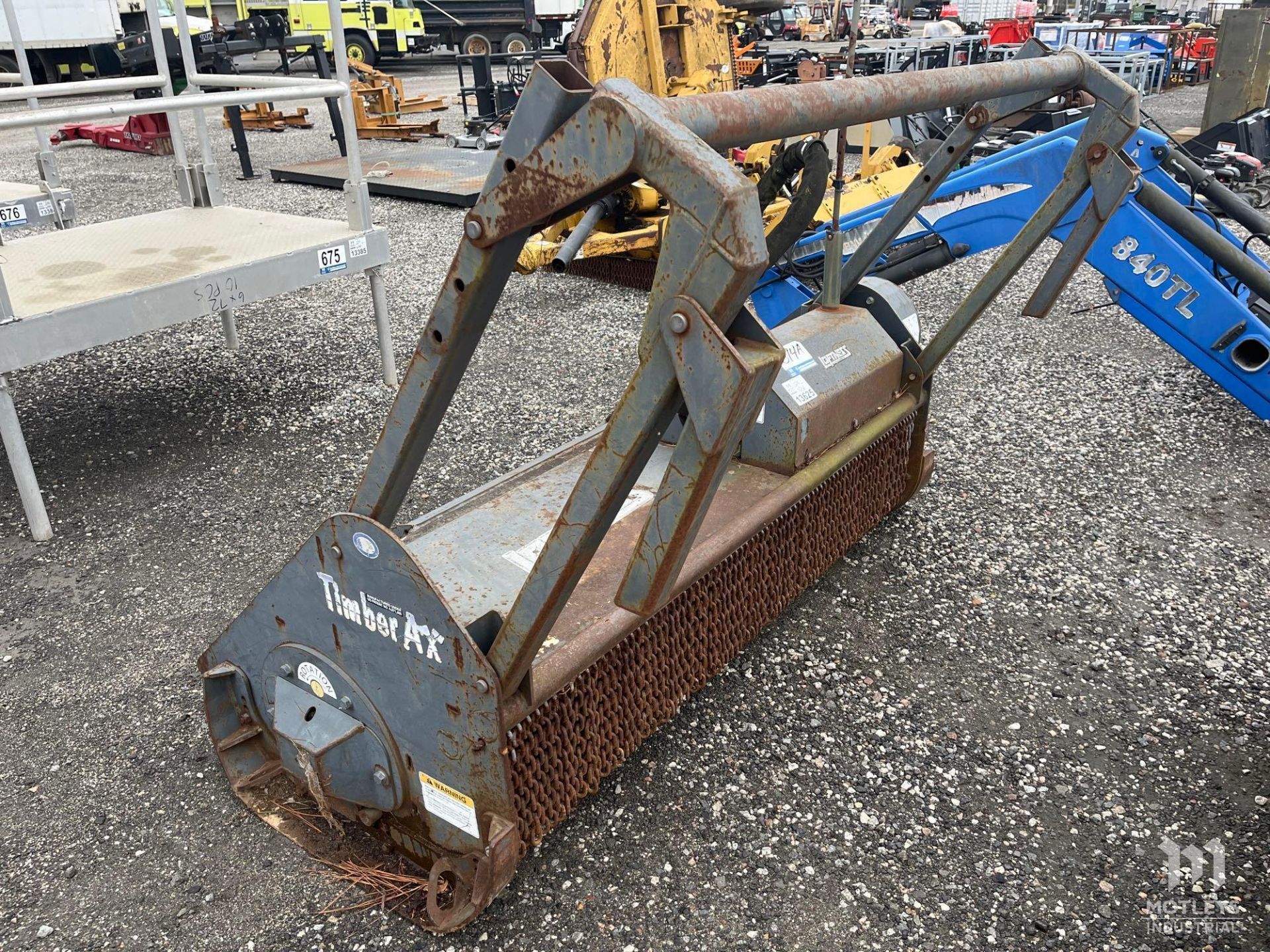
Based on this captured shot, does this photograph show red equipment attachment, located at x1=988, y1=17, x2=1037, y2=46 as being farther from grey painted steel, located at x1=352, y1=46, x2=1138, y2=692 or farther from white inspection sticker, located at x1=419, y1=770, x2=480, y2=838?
white inspection sticker, located at x1=419, y1=770, x2=480, y2=838

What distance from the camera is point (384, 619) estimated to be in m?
1.91

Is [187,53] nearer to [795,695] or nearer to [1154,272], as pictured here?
[795,695]

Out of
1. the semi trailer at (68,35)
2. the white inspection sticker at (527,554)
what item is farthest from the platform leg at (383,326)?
the semi trailer at (68,35)

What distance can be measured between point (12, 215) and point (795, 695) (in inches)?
210

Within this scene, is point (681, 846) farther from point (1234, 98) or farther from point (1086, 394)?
point (1234, 98)

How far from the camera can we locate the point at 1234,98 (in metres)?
11.3

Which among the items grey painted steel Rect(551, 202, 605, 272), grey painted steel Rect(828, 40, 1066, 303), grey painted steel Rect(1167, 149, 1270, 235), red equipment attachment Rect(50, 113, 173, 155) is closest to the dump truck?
red equipment attachment Rect(50, 113, 173, 155)

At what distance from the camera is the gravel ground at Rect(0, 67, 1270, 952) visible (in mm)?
2158

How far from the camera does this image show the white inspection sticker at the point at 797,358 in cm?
288

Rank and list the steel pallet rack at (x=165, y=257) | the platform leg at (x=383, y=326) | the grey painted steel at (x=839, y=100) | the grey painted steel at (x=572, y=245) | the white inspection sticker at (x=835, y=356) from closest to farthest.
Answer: the grey painted steel at (x=839, y=100), the white inspection sticker at (x=835, y=356), the steel pallet rack at (x=165, y=257), the platform leg at (x=383, y=326), the grey painted steel at (x=572, y=245)

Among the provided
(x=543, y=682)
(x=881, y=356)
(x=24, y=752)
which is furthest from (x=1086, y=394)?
(x=24, y=752)

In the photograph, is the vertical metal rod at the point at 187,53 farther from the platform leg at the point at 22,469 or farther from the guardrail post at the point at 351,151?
the platform leg at the point at 22,469

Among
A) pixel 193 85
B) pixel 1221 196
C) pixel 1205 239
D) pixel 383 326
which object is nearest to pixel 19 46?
pixel 193 85

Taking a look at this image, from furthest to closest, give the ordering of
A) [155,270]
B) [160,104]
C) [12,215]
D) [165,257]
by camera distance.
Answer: [12,215] → [165,257] → [155,270] → [160,104]
